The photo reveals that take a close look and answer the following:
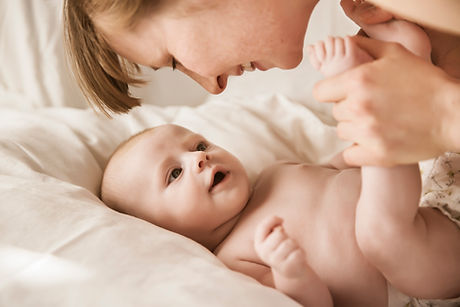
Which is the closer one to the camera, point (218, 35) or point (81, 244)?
point (81, 244)

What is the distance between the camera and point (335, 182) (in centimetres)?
115

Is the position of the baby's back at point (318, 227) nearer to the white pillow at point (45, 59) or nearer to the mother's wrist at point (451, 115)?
the mother's wrist at point (451, 115)

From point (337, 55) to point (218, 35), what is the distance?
0.99ft

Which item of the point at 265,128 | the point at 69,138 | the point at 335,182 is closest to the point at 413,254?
the point at 335,182

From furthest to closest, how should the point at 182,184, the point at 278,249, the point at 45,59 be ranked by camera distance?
the point at 45,59
the point at 182,184
the point at 278,249

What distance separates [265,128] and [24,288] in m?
0.98

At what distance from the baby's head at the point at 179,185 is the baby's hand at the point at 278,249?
349 millimetres

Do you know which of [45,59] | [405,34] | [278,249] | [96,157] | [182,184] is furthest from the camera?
[45,59]

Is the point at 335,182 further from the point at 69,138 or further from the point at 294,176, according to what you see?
the point at 69,138

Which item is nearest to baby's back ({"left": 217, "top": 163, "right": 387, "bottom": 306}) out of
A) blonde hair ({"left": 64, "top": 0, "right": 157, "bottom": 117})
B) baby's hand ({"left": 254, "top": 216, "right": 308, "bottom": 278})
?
baby's hand ({"left": 254, "top": 216, "right": 308, "bottom": 278})

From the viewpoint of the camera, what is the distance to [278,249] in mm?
861

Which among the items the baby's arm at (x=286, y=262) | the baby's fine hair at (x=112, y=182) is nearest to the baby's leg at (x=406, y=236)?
the baby's arm at (x=286, y=262)

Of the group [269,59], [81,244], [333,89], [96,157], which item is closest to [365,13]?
[269,59]

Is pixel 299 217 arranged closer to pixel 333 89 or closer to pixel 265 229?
pixel 265 229
